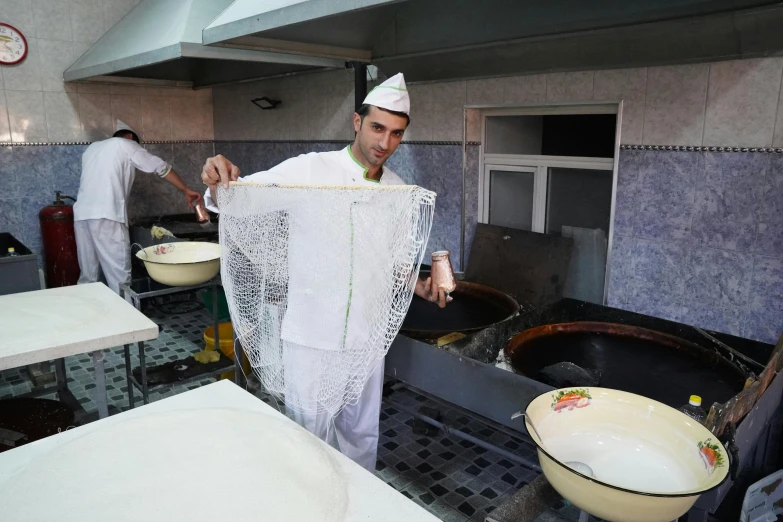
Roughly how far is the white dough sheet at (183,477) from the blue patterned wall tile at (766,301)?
1995 millimetres

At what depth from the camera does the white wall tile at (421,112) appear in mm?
3455

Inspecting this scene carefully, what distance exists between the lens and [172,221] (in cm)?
518

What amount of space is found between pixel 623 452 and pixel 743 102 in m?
1.69

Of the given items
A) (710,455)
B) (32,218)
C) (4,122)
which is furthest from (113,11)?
(710,455)

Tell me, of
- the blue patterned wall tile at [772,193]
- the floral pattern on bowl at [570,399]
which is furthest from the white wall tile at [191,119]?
the floral pattern on bowl at [570,399]

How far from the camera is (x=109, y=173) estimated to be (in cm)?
443

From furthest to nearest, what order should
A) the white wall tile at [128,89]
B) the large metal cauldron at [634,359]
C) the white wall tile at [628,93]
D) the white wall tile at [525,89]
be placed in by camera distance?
the white wall tile at [128,89] → the white wall tile at [525,89] → the white wall tile at [628,93] → the large metal cauldron at [634,359]

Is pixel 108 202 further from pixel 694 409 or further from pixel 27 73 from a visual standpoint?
pixel 694 409

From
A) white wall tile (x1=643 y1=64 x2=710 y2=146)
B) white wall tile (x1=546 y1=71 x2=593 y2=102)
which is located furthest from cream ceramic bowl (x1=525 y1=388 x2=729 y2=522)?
white wall tile (x1=546 y1=71 x2=593 y2=102)

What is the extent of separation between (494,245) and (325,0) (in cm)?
166

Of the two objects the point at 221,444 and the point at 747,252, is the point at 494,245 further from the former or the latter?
the point at 221,444

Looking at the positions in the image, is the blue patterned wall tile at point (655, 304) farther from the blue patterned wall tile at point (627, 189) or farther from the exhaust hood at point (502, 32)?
the exhaust hood at point (502, 32)

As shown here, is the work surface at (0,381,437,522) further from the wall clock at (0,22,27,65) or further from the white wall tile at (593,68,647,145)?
the wall clock at (0,22,27,65)

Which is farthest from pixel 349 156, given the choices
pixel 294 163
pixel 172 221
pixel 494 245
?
pixel 172 221
